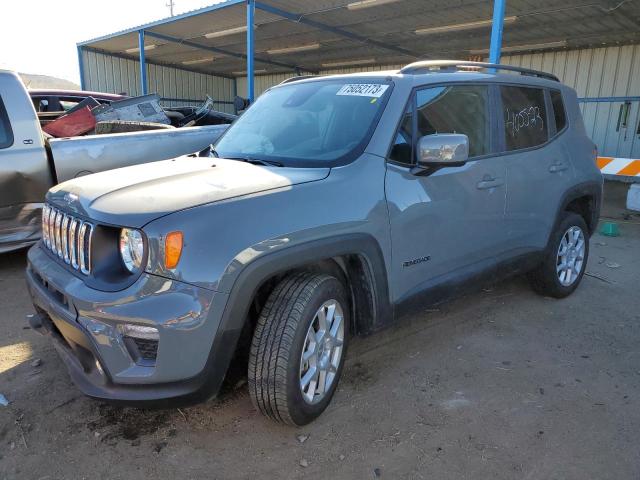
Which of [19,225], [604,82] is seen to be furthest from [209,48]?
[19,225]

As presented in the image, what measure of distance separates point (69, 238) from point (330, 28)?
1329 centimetres

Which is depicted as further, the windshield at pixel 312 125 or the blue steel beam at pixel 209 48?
the blue steel beam at pixel 209 48

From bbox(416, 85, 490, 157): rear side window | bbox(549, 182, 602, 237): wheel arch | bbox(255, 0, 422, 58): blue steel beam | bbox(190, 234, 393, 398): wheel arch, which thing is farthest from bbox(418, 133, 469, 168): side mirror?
bbox(255, 0, 422, 58): blue steel beam

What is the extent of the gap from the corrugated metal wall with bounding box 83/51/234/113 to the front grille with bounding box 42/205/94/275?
19530 millimetres

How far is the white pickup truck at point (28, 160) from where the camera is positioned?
4.92m

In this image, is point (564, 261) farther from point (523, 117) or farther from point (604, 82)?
point (604, 82)

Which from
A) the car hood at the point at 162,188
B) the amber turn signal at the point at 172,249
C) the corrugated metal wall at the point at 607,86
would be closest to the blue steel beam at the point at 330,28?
the corrugated metal wall at the point at 607,86

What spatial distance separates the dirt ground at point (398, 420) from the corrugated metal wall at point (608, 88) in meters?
12.6

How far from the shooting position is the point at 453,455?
247 cm

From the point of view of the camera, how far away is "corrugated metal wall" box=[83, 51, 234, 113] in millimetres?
20172

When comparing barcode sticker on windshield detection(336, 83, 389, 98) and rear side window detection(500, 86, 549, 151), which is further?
rear side window detection(500, 86, 549, 151)

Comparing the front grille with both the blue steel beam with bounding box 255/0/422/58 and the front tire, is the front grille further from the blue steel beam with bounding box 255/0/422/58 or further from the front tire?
the blue steel beam with bounding box 255/0/422/58

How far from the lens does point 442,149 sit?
279cm

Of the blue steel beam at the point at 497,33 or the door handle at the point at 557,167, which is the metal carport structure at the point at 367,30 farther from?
the door handle at the point at 557,167
